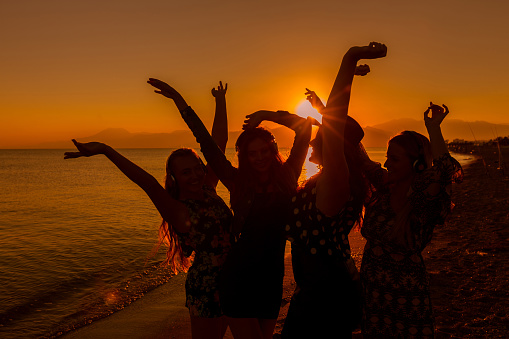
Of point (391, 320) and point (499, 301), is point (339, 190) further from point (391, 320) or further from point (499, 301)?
point (499, 301)

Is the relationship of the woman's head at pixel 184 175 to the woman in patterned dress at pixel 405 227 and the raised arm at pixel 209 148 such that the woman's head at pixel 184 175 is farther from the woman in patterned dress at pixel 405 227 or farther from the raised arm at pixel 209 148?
the woman in patterned dress at pixel 405 227

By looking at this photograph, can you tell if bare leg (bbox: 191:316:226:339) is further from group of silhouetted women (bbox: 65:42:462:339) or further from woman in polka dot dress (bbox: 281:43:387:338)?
woman in polka dot dress (bbox: 281:43:387:338)

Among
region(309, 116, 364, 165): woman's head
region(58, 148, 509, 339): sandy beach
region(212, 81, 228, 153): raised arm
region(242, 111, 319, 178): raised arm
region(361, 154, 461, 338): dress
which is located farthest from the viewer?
region(58, 148, 509, 339): sandy beach

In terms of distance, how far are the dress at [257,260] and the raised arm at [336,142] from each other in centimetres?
65

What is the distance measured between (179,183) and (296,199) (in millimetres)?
1307

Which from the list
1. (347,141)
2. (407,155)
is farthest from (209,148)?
(407,155)

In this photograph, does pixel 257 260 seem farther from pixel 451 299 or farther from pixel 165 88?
pixel 451 299

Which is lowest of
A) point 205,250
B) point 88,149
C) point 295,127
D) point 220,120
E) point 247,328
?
point 247,328

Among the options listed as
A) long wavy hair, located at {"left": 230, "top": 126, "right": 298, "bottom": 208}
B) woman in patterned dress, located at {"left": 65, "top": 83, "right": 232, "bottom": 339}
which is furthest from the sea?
woman in patterned dress, located at {"left": 65, "top": 83, "right": 232, "bottom": 339}

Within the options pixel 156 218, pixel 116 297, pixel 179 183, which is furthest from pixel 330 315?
pixel 156 218

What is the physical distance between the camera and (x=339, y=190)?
2.34 m

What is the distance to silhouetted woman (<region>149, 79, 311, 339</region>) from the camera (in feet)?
9.61

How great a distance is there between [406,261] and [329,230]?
0.89m

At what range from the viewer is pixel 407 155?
3.04 metres
